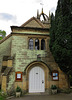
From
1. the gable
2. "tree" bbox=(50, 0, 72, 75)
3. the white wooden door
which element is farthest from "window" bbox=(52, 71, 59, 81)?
the gable

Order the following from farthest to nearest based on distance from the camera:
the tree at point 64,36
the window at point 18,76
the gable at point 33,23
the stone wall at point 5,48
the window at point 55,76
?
1. the gable at point 33,23
2. the stone wall at point 5,48
3. the window at point 55,76
4. the window at point 18,76
5. the tree at point 64,36

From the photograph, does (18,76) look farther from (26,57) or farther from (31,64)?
(26,57)

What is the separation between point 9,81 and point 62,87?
5433 millimetres

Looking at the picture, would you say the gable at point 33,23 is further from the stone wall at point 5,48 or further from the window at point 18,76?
the window at point 18,76

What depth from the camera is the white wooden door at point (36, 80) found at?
10.2 meters

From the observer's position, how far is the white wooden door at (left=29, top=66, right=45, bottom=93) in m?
10.2

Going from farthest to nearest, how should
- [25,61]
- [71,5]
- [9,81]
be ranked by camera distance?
[25,61] → [9,81] → [71,5]

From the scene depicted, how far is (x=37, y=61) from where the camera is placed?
34.2ft

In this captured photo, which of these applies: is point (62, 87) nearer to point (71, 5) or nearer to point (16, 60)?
point (16, 60)

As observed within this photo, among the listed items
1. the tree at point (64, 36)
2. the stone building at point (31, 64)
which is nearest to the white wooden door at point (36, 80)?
the stone building at point (31, 64)

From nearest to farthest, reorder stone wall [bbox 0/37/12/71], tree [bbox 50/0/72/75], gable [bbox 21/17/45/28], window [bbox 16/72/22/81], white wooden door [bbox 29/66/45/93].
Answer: tree [bbox 50/0/72/75] < window [bbox 16/72/22/81] < white wooden door [bbox 29/66/45/93] < stone wall [bbox 0/37/12/71] < gable [bbox 21/17/45/28]

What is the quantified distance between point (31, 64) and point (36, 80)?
5.78 feet

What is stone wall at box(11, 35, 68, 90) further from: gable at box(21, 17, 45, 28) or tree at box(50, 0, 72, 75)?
gable at box(21, 17, 45, 28)

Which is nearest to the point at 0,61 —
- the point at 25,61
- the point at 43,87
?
the point at 25,61
